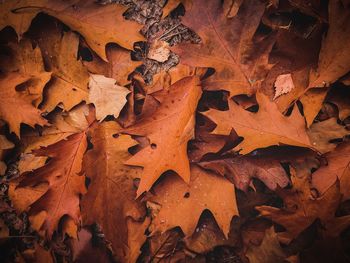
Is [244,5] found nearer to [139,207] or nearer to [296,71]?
[296,71]

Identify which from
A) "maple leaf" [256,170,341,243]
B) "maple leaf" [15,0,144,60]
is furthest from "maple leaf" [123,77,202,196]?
"maple leaf" [256,170,341,243]

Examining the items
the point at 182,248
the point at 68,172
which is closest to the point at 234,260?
the point at 182,248

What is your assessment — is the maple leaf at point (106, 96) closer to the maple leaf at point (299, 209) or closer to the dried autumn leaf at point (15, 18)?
the dried autumn leaf at point (15, 18)

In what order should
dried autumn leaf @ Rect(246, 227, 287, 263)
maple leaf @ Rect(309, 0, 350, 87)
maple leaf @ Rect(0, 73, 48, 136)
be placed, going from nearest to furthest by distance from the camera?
maple leaf @ Rect(309, 0, 350, 87) < dried autumn leaf @ Rect(246, 227, 287, 263) < maple leaf @ Rect(0, 73, 48, 136)

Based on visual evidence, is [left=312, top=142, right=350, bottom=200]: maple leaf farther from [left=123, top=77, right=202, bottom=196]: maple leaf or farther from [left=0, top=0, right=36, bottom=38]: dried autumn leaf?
[left=0, top=0, right=36, bottom=38]: dried autumn leaf

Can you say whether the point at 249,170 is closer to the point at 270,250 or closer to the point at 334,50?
the point at 270,250
